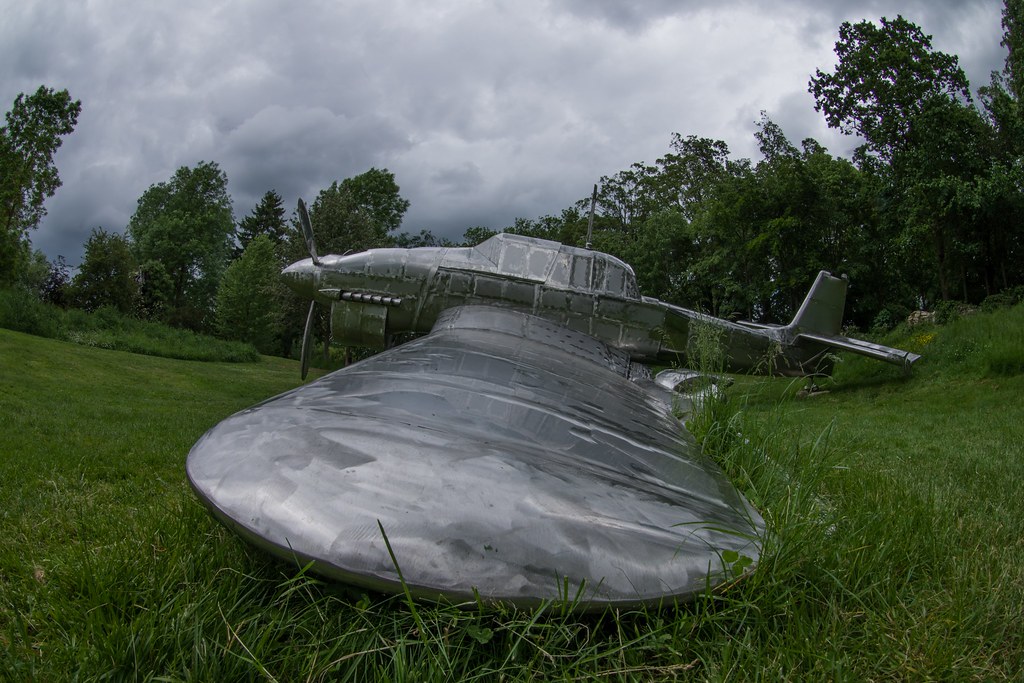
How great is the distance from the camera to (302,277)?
319 inches

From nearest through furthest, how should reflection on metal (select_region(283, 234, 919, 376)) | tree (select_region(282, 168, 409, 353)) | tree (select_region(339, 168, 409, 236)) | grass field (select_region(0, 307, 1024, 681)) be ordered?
grass field (select_region(0, 307, 1024, 681))
reflection on metal (select_region(283, 234, 919, 376))
tree (select_region(282, 168, 409, 353))
tree (select_region(339, 168, 409, 236))

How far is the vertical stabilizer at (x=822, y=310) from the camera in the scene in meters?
12.9

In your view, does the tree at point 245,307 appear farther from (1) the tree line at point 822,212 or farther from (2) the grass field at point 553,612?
(2) the grass field at point 553,612

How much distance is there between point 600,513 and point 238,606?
99cm

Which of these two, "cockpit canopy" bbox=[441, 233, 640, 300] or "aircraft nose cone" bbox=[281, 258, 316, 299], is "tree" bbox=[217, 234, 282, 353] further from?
"cockpit canopy" bbox=[441, 233, 640, 300]

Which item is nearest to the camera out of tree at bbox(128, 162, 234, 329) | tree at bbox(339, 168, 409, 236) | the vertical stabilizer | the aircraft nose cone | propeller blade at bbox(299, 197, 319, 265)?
the aircraft nose cone

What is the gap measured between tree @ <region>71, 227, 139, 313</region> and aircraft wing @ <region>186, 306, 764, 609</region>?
35.4 metres

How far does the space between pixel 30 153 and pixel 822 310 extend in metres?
39.0

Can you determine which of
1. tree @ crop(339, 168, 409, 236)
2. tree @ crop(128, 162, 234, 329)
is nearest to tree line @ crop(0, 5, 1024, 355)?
tree @ crop(339, 168, 409, 236)

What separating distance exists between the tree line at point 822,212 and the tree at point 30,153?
2.9 inches

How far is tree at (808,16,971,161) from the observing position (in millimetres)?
23312

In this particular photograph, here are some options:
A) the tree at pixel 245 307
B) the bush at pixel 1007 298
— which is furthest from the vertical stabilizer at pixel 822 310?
the tree at pixel 245 307

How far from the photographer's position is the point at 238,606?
1.69 metres

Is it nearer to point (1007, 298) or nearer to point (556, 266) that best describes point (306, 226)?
point (556, 266)
